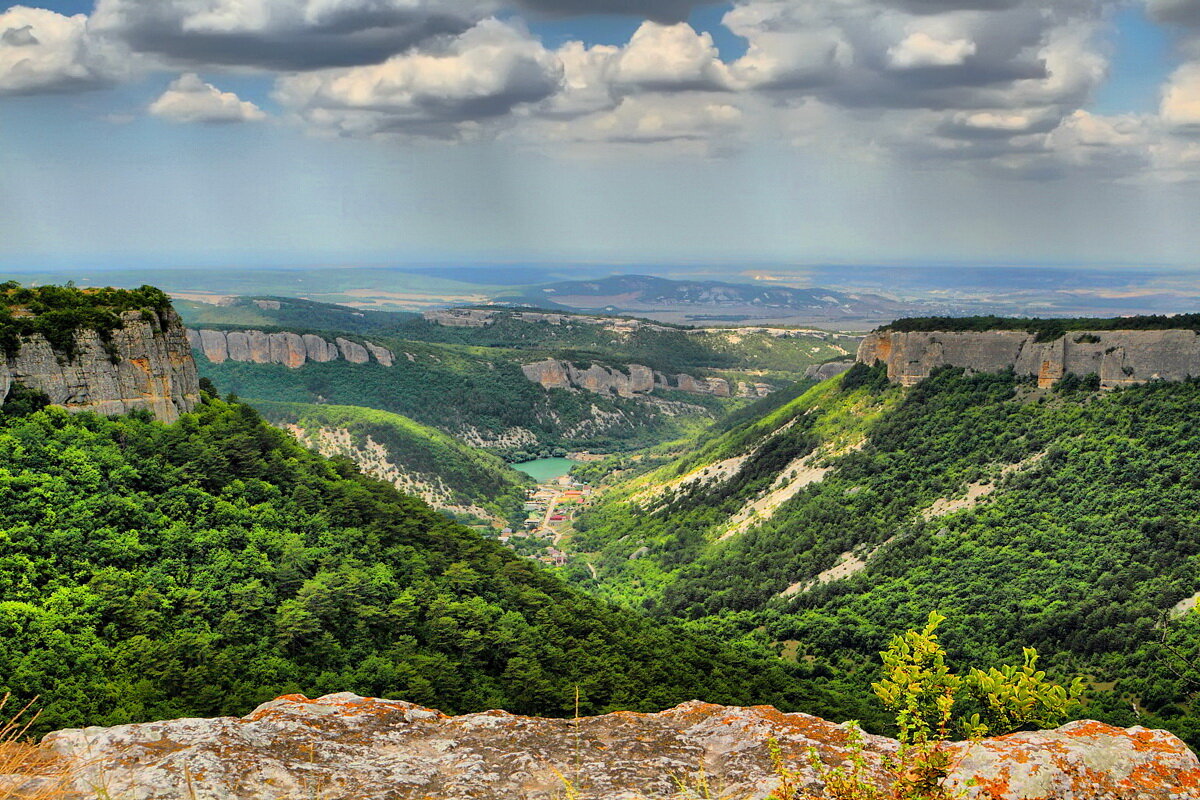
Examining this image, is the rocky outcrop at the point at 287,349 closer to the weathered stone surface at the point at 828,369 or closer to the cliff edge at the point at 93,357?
the weathered stone surface at the point at 828,369

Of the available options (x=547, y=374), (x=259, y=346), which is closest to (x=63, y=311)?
(x=547, y=374)

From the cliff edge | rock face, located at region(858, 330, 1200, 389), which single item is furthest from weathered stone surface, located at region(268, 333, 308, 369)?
the cliff edge

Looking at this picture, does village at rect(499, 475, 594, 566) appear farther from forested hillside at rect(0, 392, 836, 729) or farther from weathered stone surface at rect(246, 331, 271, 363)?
weathered stone surface at rect(246, 331, 271, 363)

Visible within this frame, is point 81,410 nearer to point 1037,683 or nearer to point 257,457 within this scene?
point 257,457

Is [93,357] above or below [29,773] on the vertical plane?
above

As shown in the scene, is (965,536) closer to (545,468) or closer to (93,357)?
(93,357)

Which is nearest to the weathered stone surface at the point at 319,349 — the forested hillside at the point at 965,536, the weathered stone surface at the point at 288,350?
the weathered stone surface at the point at 288,350
